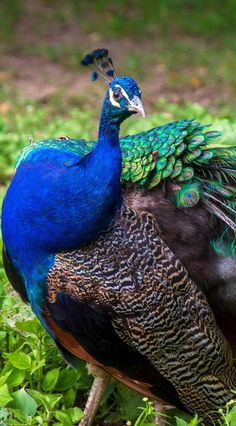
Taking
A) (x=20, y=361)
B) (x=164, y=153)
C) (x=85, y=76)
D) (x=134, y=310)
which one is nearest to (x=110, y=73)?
(x=164, y=153)

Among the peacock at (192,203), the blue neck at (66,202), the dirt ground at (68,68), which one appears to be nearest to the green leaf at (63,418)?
the blue neck at (66,202)

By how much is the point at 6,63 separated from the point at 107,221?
174 inches

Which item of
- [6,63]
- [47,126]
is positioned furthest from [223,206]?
[6,63]

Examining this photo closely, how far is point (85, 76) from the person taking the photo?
6.90 meters

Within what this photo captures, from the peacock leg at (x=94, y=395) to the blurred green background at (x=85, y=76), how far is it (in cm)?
7

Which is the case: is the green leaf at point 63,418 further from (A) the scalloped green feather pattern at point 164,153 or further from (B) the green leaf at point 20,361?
(A) the scalloped green feather pattern at point 164,153

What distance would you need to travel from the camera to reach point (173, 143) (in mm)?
3088

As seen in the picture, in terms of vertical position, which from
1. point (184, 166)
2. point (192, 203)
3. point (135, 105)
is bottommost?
point (192, 203)

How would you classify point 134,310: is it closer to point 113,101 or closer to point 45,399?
point 45,399

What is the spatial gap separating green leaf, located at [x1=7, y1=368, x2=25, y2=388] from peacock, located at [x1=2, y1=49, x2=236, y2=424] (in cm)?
17

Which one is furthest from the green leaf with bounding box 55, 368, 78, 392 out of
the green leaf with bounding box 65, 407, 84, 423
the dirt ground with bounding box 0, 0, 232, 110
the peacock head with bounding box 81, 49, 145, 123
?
the dirt ground with bounding box 0, 0, 232, 110

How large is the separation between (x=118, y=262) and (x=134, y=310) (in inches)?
6.6

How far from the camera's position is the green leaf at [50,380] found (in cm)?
320

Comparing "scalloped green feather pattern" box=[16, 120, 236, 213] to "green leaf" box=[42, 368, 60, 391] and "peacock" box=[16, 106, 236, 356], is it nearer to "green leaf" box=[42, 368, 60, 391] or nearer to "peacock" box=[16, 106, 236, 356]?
"peacock" box=[16, 106, 236, 356]
